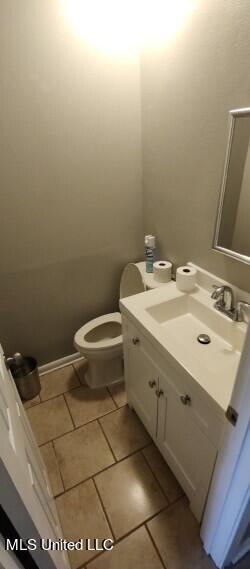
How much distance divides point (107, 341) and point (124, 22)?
169 centimetres

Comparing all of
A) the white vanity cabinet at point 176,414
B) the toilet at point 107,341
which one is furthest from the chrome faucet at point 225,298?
the toilet at point 107,341

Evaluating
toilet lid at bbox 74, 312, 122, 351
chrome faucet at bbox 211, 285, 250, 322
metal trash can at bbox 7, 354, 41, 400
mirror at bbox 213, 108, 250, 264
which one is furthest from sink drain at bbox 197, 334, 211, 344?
metal trash can at bbox 7, 354, 41, 400

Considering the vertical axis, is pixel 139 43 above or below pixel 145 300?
above

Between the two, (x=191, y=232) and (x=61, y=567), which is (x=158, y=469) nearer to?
(x=61, y=567)

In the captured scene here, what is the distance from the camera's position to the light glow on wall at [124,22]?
118 cm

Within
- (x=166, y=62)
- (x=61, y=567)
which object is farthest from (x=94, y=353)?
(x=166, y=62)

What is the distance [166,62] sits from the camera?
1.25 metres

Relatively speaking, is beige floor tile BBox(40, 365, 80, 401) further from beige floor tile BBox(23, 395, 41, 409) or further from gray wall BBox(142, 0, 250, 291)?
gray wall BBox(142, 0, 250, 291)

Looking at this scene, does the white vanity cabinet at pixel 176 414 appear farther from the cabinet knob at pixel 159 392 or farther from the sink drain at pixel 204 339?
the sink drain at pixel 204 339

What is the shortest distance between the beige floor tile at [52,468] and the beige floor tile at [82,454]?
21 mm

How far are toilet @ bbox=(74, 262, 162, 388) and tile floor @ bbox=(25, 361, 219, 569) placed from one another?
115mm

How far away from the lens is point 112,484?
52.4 inches

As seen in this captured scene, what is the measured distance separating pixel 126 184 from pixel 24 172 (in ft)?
1.98

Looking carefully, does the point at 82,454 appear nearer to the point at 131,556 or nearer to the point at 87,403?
the point at 87,403
